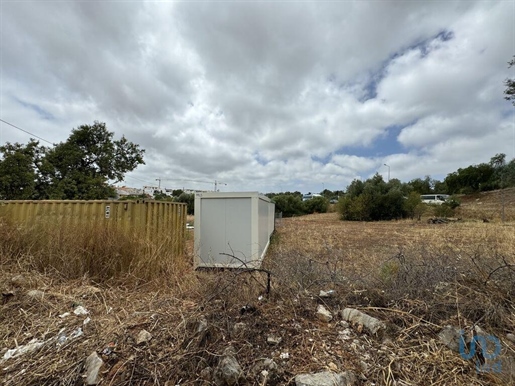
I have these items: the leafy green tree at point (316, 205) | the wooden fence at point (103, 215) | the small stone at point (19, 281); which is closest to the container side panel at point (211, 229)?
the wooden fence at point (103, 215)

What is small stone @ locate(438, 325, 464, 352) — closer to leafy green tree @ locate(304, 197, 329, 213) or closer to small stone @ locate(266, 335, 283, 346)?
small stone @ locate(266, 335, 283, 346)

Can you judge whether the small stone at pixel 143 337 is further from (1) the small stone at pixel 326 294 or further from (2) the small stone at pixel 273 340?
(1) the small stone at pixel 326 294

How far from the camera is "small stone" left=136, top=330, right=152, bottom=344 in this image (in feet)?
6.76

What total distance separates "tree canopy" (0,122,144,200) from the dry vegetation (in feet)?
51.4

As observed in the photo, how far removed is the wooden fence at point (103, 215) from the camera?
4172 millimetres

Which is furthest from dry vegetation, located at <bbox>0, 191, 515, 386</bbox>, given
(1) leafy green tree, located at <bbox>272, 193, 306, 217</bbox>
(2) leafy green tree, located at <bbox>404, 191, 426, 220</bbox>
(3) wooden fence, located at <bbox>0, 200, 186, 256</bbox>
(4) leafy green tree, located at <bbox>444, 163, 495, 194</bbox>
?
(4) leafy green tree, located at <bbox>444, 163, 495, 194</bbox>

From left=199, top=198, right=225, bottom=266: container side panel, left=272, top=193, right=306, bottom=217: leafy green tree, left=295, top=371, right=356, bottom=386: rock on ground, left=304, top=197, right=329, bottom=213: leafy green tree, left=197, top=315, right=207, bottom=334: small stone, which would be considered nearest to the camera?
left=295, top=371, right=356, bottom=386: rock on ground

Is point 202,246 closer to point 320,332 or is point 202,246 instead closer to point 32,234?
point 32,234

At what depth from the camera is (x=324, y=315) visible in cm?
235

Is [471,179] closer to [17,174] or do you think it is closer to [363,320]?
[363,320]

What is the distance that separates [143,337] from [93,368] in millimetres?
360

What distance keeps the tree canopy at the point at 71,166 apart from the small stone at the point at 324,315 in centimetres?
1856

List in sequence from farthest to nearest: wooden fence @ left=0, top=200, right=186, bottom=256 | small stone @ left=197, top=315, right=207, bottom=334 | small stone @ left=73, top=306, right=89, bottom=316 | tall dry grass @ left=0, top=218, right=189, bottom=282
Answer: wooden fence @ left=0, top=200, right=186, bottom=256, tall dry grass @ left=0, top=218, right=189, bottom=282, small stone @ left=73, top=306, right=89, bottom=316, small stone @ left=197, top=315, right=207, bottom=334

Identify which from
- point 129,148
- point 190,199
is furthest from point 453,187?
point 129,148
